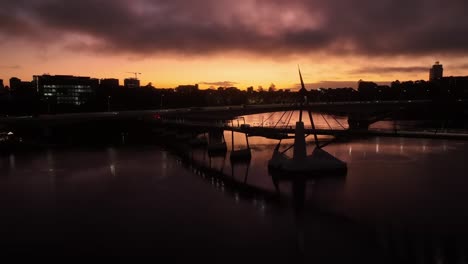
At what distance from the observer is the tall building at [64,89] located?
487 feet

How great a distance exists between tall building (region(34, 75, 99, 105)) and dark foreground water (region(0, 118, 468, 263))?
115126 millimetres

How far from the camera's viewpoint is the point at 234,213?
83.0 feet

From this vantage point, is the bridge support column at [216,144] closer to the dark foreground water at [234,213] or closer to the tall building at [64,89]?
the dark foreground water at [234,213]

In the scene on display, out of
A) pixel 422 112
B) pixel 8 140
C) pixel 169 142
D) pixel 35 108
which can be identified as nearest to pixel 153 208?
pixel 169 142

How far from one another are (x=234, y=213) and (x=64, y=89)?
14250cm

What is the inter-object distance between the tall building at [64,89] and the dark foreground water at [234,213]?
11513 centimetres

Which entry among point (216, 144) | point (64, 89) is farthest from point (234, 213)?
point (64, 89)

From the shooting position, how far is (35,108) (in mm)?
92875

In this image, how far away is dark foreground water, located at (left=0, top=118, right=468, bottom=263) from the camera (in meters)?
19.4

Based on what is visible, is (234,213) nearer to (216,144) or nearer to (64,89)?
(216,144)

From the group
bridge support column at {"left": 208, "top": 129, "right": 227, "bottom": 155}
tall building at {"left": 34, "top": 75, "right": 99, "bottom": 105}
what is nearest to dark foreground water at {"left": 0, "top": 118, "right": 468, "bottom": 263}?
bridge support column at {"left": 208, "top": 129, "right": 227, "bottom": 155}

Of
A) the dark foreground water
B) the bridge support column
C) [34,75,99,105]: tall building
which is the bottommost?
the dark foreground water

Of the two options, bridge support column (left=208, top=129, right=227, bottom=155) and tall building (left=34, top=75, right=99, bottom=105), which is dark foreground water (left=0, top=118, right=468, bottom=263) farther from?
tall building (left=34, top=75, right=99, bottom=105)

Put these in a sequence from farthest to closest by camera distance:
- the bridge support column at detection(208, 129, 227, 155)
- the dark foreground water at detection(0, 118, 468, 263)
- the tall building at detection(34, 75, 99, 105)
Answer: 1. the tall building at detection(34, 75, 99, 105)
2. the bridge support column at detection(208, 129, 227, 155)
3. the dark foreground water at detection(0, 118, 468, 263)
